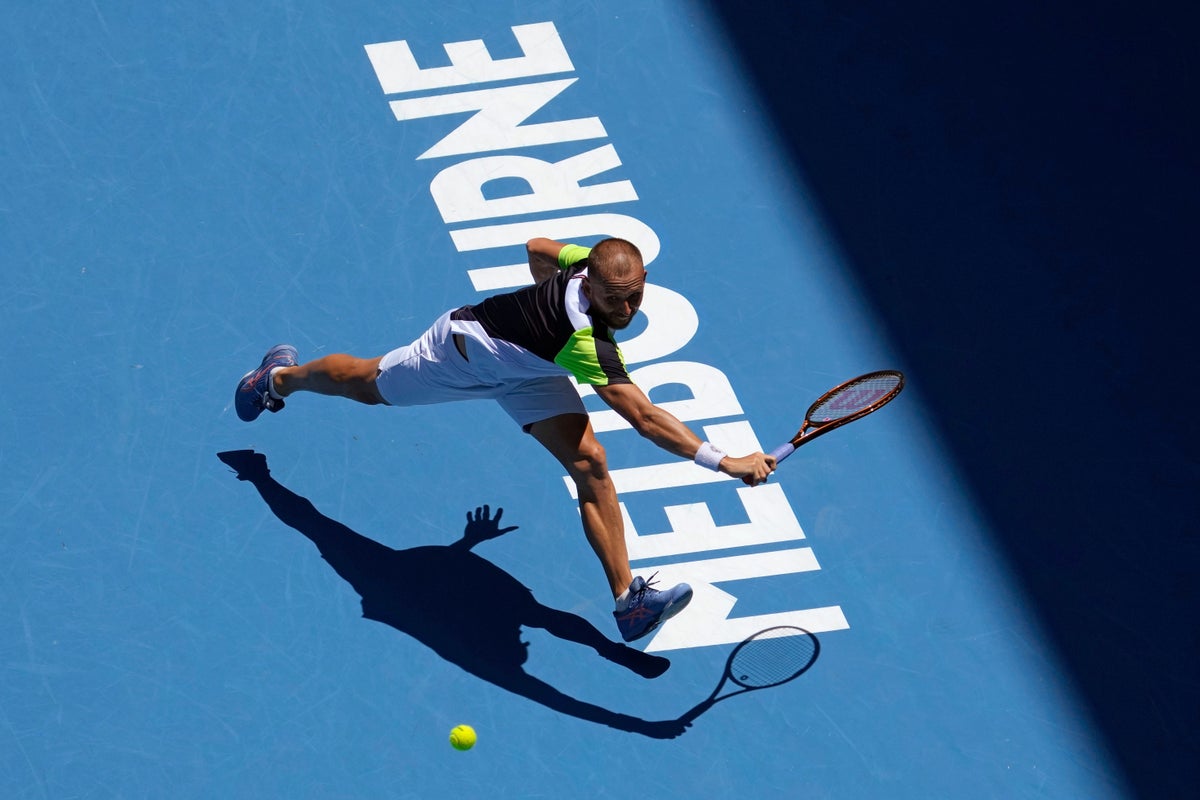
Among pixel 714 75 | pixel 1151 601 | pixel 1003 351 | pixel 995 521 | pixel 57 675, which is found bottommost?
pixel 1151 601

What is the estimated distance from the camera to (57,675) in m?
6.83

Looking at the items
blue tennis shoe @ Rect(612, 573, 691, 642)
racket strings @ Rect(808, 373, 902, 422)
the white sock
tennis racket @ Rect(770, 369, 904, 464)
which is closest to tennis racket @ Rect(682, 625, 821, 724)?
blue tennis shoe @ Rect(612, 573, 691, 642)

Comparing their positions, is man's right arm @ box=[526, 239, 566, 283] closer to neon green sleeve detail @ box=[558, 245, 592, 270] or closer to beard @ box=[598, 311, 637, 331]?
neon green sleeve detail @ box=[558, 245, 592, 270]

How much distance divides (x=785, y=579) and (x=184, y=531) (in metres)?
2.80

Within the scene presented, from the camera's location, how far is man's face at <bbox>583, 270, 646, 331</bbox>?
6.39 m

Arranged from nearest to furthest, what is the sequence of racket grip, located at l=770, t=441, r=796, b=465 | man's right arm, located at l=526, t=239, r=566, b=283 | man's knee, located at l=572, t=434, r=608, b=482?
1. racket grip, located at l=770, t=441, r=796, b=465
2. man's knee, located at l=572, t=434, r=608, b=482
3. man's right arm, located at l=526, t=239, r=566, b=283

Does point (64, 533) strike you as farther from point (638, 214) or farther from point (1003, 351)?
point (1003, 351)

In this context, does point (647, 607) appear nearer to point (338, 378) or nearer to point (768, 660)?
point (768, 660)

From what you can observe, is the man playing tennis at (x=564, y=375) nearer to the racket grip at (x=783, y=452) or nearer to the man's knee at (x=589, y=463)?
the man's knee at (x=589, y=463)

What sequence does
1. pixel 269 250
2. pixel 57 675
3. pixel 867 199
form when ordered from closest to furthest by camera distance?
pixel 57 675, pixel 269 250, pixel 867 199

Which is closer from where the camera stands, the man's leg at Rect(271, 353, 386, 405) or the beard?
the beard

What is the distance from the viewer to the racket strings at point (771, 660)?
7.10 metres

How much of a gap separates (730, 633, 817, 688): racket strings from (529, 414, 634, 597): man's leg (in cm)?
66

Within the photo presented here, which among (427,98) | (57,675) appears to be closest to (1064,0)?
(427,98)
